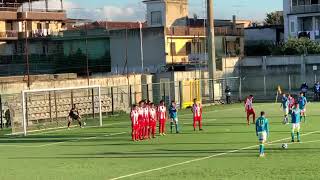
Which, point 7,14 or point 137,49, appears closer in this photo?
point 137,49

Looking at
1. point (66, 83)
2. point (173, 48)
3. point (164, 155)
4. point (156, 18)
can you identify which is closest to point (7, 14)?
point (156, 18)

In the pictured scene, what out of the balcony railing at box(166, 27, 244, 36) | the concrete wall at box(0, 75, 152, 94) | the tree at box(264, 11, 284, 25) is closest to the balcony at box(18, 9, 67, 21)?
the balcony railing at box(166, 27, 244, 36)

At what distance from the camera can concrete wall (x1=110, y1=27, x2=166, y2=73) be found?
227 feet

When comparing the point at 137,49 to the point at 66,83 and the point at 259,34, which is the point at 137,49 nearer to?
the point at 66,83

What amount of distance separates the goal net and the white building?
133ft

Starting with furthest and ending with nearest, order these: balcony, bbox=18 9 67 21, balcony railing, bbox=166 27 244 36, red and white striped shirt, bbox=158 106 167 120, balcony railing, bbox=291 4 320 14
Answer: balcony, bbox=18 9 67 21 → balcony railing, bbox=291 4 320 14 → balcony railing, bbox=166 27 244 36 → red and white striped shirt, bbox=158 106 167 120

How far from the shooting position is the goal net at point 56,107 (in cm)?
4147

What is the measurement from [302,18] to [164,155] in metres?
63.1

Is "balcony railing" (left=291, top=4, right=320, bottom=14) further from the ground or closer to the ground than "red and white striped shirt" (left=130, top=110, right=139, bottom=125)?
further from the ground

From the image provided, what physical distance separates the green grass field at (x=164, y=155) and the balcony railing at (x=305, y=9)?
4729cm

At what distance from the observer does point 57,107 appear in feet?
149

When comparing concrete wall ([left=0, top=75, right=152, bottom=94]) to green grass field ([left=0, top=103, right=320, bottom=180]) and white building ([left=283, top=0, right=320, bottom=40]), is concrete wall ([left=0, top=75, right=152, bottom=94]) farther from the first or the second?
white building ([left=283, top=0, right=320, bottom=40])

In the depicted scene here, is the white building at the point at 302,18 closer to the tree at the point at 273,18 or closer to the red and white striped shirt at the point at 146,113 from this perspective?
the tree at the point at 273,18

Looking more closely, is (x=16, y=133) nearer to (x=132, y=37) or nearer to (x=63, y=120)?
(x=63, y=120)
